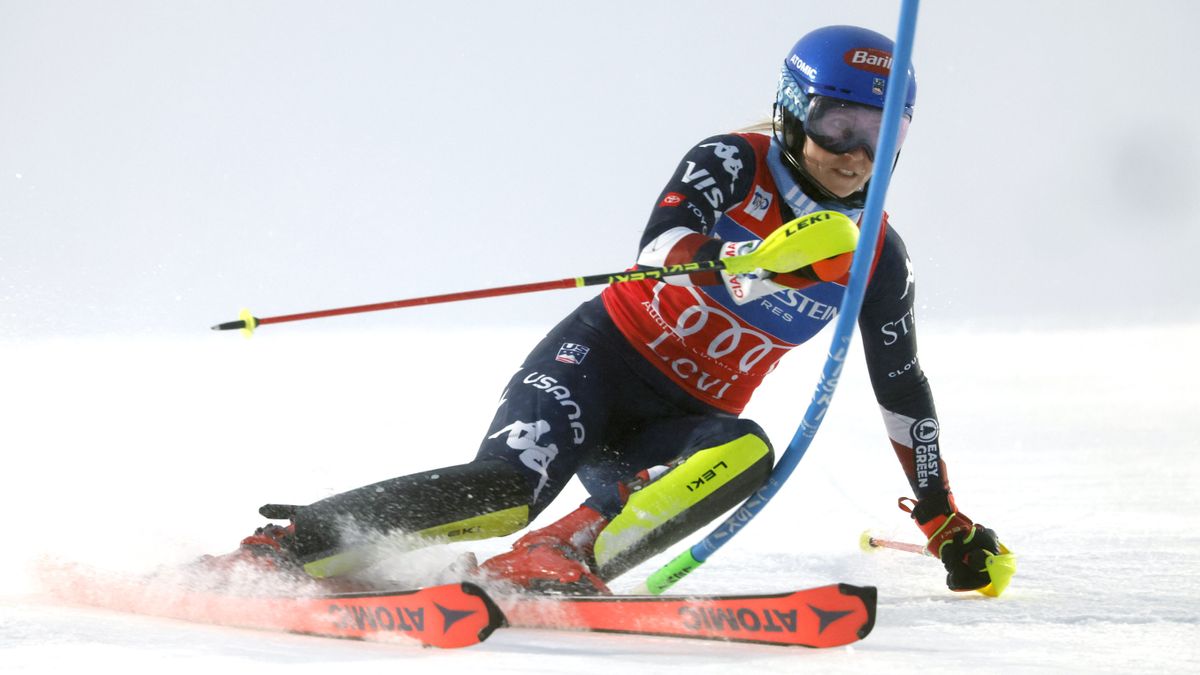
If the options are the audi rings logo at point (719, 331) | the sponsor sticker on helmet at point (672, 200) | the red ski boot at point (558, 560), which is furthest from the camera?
the audi rings logo at point (719, 331)

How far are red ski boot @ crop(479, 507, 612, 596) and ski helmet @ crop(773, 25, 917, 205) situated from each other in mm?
879

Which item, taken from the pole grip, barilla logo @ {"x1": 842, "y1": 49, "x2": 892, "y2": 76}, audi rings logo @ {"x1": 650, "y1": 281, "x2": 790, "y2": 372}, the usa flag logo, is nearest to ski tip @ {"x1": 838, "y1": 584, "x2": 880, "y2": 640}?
the pole grip

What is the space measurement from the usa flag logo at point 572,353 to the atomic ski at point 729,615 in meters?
0.69

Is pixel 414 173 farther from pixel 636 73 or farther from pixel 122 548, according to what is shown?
pixel 122 548

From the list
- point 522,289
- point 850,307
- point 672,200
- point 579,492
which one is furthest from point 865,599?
point 579,492

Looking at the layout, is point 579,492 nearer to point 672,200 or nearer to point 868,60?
point 672,200

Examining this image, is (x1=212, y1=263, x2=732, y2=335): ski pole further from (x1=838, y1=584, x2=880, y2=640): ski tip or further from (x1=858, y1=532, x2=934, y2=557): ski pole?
(x1=858, y1=532, x2=934, y2=557): ski pole

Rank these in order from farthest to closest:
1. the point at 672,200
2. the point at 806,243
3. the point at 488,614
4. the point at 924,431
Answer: the point at 924,431
the point at 672,200
the point at 806,243
the point at 488,614

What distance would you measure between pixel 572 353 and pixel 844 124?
0.77 metres

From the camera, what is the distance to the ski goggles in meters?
2.68

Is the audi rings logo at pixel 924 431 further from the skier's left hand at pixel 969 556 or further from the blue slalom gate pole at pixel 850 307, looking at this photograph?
the blue slalom gate pole at pixel 850 307

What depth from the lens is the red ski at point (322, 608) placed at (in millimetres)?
2119

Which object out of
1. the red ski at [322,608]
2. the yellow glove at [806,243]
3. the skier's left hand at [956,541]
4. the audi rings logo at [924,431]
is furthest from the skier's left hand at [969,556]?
the red ski at [322,608]

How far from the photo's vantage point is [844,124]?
269 centimetres
